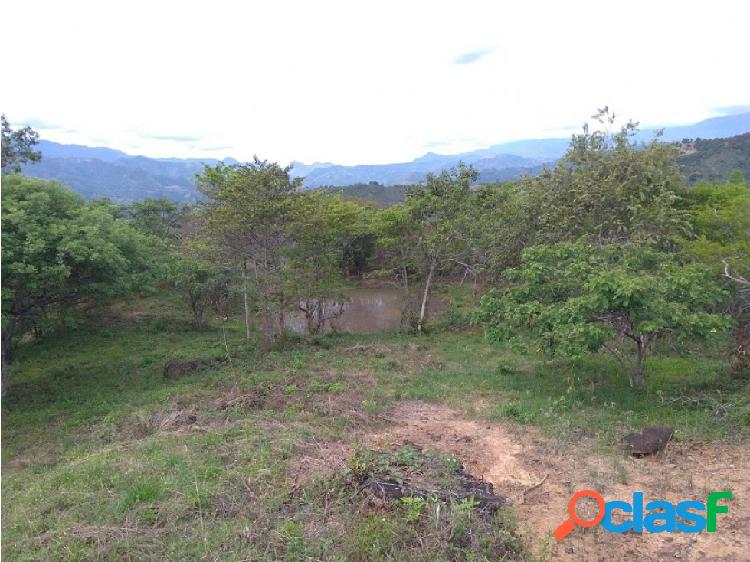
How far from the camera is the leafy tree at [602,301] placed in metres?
8.22

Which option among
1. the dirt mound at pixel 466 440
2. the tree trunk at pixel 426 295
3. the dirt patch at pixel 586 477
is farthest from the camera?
the tree trunk at pixel 426 295

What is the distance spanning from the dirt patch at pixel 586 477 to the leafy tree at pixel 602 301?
6.37 feet

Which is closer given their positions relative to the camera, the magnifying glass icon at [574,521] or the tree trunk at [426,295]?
the magnifying glass icon at [574,521]

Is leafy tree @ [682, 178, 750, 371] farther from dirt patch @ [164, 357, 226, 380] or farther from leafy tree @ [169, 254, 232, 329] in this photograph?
leafy tree @ [169, 254, 232, 329]

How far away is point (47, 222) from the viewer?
10.1 meters

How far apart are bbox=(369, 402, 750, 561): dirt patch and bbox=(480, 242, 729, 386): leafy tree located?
6.37ft

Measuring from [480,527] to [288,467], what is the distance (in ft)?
8.79

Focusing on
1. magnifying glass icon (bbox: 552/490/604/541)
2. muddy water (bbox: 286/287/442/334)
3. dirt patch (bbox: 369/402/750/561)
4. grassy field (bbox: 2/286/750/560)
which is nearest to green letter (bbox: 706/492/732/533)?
dirt patch (bbox: 369/402/750/561)

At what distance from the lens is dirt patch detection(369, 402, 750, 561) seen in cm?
495

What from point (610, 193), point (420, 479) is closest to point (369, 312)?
point (610, 193)

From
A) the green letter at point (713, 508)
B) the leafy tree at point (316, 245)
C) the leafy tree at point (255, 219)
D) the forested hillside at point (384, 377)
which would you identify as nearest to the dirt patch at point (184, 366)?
the forested hillside at point (384, 377)

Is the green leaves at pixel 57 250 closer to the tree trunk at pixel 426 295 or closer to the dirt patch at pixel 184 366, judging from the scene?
the dirt patch at pixel 184 366

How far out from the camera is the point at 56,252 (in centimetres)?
984

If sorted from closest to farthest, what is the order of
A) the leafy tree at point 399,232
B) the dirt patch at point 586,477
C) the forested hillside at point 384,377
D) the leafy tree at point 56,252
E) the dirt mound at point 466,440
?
the dirt patch at point 586,477 < the forested hillside at point 384,377 < the dirt mound at point 466,440 < the leafy tree at point 56,252 < the leafy tree at point 399,232
